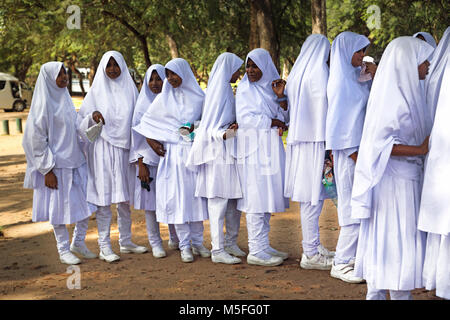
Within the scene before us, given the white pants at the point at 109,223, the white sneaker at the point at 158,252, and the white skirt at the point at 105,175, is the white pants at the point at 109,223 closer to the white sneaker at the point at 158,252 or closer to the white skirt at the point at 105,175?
the white skirt at the point at 105,175

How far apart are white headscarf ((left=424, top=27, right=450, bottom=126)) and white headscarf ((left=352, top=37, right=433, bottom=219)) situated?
0.27 feet

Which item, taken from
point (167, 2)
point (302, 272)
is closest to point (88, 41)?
point (167, 2)

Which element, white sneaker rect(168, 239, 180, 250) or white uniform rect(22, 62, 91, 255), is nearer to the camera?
white uniform rect(22, 62, 91, 255)

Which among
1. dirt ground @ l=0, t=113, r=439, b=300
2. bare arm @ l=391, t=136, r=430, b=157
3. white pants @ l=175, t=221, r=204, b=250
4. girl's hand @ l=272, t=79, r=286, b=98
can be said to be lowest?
dirt ground @ l=0, t=113, r=439, b=300

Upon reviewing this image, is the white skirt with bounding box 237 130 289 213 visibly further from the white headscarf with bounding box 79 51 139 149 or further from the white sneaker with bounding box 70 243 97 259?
the white sneaker with bounding box 70 243 97 259

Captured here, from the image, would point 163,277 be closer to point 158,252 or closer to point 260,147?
point 158,252

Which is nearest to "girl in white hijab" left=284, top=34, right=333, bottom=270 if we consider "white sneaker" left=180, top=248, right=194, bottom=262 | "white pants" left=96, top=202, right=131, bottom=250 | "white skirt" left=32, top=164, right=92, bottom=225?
"white sneaker" left=180, top=248, right=194, bottom=262

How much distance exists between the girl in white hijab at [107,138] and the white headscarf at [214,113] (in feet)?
2.71

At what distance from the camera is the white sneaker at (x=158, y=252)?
Result: 613 cm

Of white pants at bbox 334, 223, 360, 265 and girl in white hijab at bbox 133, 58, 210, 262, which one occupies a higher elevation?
girl in white hijab at bbox 133, 58, 210, 262

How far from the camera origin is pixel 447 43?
3.97 metres

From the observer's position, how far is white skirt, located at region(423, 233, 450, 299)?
11.8ft

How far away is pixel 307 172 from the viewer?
5504 millimetres

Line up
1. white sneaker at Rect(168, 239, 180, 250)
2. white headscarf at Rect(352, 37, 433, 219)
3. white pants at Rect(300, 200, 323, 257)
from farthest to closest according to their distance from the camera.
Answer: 1. white sneaker at Rect(168, 239, 180, 250)
2. white pants at Rect(300, 200, 323, 257)
3. white headscarf at Rect(352, 37, 433, 219)
